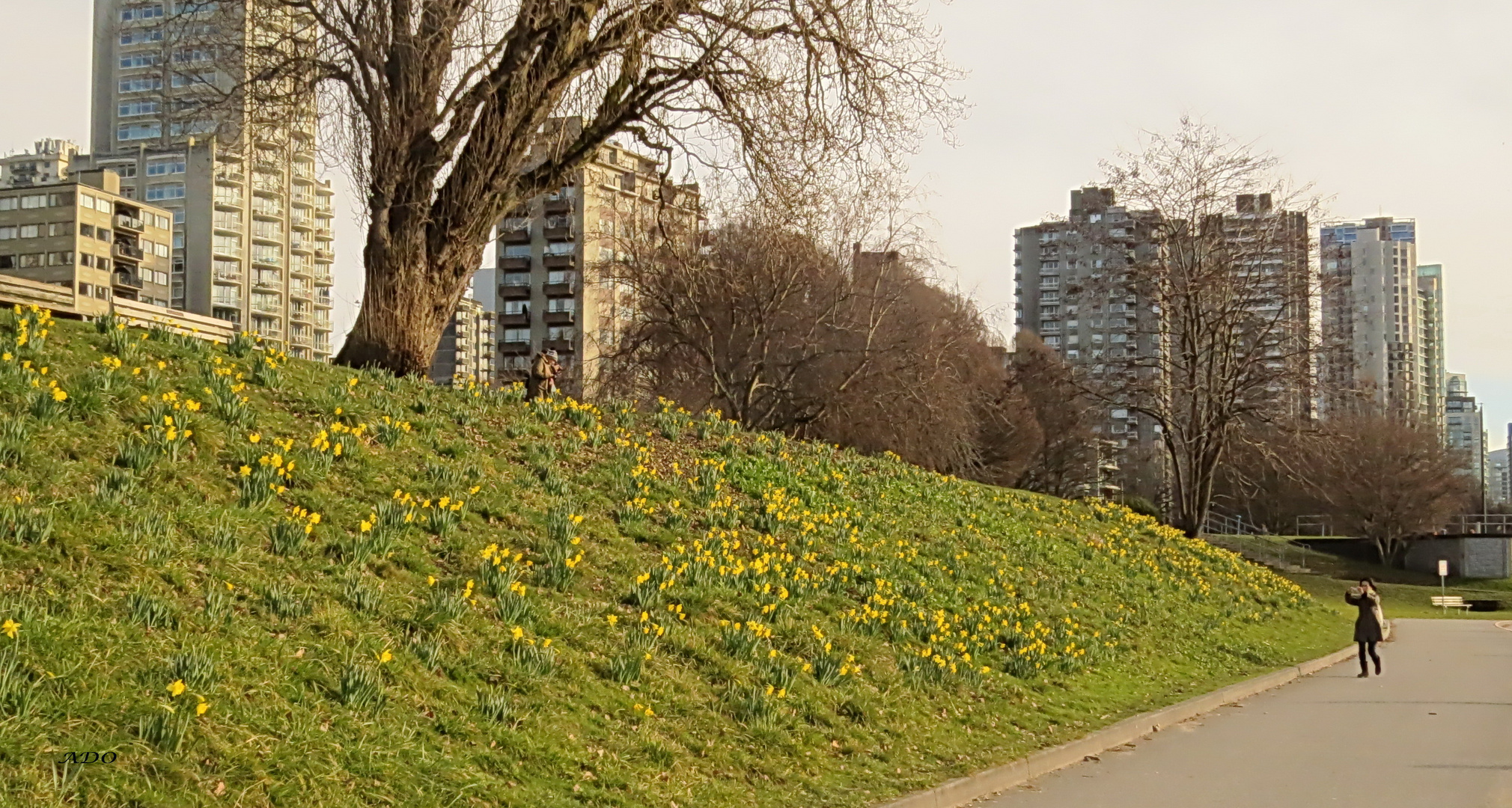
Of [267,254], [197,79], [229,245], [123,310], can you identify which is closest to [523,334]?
[267,254]

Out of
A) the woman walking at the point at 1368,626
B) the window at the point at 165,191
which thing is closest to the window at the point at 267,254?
the window at the point at 165,191

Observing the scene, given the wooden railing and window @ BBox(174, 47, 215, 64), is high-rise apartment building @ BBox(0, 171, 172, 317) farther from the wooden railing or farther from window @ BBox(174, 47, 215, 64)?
the wooden railing

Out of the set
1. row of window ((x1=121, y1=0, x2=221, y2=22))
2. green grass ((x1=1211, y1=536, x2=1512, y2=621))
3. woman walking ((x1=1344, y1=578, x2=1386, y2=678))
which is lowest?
green grass ((x1=1211, y1=536, x2=1512, y2=621))

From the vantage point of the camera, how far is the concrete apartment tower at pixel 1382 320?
3797cm

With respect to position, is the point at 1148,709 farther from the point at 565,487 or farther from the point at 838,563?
the point at 565,487

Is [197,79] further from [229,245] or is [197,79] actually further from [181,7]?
[229,245]

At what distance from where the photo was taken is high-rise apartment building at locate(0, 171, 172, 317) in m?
79.5

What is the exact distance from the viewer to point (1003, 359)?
67500 mm

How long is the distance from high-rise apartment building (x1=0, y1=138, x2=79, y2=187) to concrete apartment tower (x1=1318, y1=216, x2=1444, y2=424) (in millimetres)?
88321

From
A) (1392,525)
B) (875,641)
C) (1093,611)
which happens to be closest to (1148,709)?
(875,641)

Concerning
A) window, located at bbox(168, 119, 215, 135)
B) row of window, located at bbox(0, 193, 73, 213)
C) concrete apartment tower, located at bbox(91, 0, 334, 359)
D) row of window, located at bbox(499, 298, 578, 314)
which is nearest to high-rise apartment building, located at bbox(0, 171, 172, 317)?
row of window, located at bbox(0, 193, 73, 213)

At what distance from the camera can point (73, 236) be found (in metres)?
79.4

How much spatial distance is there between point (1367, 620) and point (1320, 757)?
31.2ft

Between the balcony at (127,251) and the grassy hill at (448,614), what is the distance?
77.2m
